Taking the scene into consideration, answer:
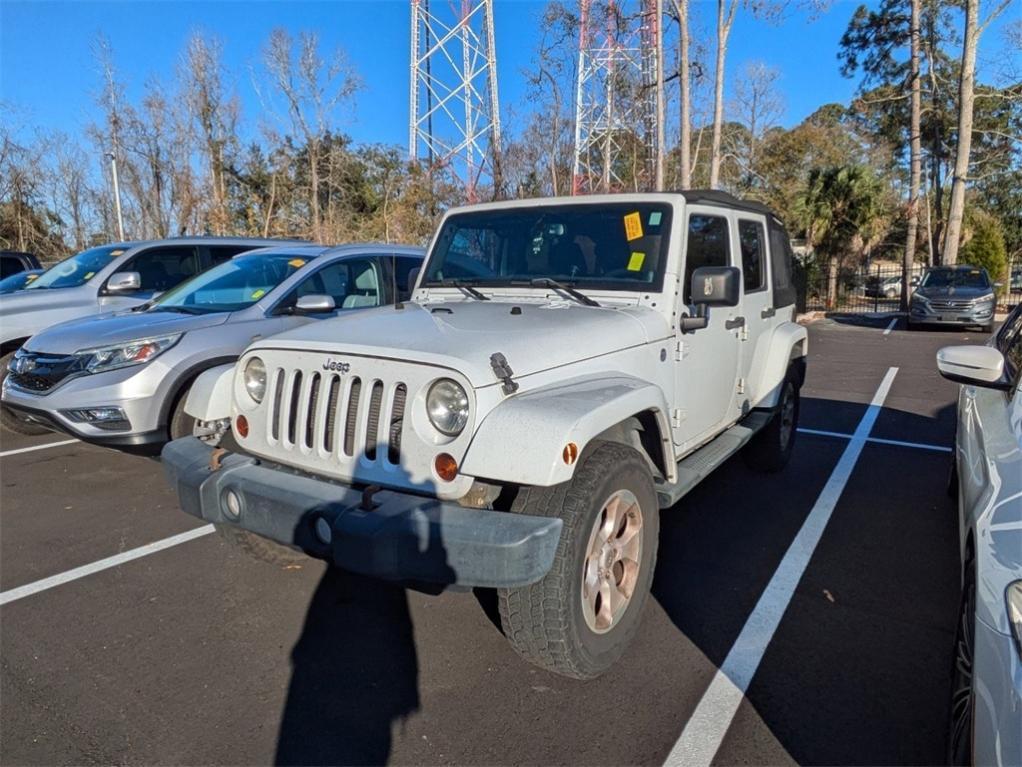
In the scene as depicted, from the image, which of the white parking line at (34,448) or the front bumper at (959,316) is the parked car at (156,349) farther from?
the front bumper at (959,316)

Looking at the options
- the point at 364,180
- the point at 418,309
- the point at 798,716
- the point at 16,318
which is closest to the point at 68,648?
the point at 418,309

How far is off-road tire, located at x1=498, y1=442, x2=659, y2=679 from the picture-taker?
262 cm

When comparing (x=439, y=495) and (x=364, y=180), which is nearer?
(x=439, y=495)

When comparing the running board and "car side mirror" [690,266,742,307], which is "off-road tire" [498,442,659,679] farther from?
"car side mirror" [690,266,742,307]

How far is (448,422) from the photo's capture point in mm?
2709

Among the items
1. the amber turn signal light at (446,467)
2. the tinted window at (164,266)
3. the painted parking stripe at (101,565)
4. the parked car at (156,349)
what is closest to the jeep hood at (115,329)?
the parked car at (156,349)

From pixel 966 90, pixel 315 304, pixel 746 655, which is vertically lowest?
pixel 746 655

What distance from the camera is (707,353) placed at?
4133 mm

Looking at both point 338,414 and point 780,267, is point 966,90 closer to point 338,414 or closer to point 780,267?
point 780,267

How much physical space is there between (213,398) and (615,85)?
58.4 feet

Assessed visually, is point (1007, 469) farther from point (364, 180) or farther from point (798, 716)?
point (364, 180)

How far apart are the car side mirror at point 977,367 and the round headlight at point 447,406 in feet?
6.90

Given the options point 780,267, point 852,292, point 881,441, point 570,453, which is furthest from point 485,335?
point 852,292

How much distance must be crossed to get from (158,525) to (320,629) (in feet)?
6.42
